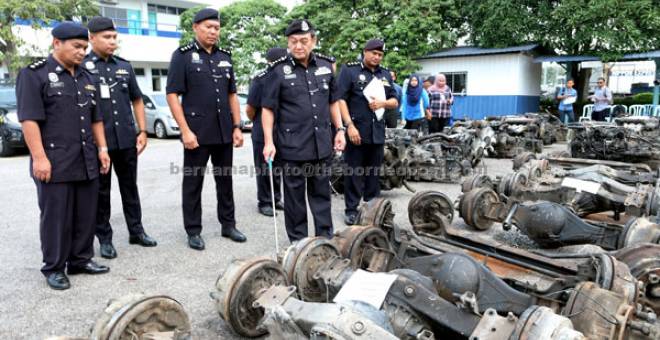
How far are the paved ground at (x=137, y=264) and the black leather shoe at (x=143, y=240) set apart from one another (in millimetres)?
80

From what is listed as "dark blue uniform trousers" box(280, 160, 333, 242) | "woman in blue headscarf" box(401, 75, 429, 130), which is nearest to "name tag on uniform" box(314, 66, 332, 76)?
"dark blue uniform trousers" box(280, 160, 333, 242)

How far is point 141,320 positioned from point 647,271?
286 cm

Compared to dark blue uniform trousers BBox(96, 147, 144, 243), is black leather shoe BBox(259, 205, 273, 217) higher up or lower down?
lower down

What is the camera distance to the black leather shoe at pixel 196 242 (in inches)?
195

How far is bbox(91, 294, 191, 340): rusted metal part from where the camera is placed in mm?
2404

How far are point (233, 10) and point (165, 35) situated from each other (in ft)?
17.5

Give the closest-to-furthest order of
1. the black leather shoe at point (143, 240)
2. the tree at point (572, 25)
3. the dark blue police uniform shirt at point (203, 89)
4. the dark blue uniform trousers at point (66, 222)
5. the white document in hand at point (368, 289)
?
the white document in hand at point (368, 289), the dark blue uniform trousers at point (66, 222), the dark blue police uniform shirt at point (203, 89), the black leather shoe at point (143, 240), the tree at point (572, 25)

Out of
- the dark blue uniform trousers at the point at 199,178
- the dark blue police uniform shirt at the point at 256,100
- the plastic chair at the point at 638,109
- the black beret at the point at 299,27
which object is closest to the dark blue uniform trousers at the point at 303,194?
the dark blue uniform trousers at the point at 199,178

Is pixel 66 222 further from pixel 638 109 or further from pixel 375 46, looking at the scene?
pixel 638 109

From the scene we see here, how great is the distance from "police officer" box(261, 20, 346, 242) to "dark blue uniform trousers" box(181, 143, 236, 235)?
641 mm

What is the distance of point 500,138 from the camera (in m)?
11.0

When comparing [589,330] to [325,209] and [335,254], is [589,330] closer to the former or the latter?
[335,254]

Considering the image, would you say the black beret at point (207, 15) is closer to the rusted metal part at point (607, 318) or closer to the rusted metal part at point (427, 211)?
the rusted metal part at point (427, 211)

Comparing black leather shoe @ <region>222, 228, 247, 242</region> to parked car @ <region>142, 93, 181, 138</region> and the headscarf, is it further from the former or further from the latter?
parked car @ <region>142, 93, 181, 138</region>
